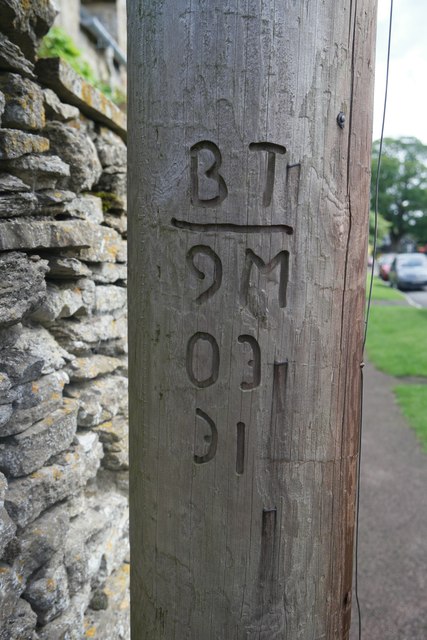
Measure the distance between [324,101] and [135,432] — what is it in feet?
2.94

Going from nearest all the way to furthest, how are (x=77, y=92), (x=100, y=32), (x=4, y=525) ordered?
(x=4, y=525) → (x=77, y=92) → (x=100, y=32)

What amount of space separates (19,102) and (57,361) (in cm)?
92

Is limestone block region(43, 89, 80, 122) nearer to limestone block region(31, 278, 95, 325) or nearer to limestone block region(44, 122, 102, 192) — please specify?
limestone block region(44, 122, 102, 192)

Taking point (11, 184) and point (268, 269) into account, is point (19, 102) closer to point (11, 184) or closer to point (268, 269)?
point (11, 184)

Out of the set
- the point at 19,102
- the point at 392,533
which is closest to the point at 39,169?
the point at 19,102

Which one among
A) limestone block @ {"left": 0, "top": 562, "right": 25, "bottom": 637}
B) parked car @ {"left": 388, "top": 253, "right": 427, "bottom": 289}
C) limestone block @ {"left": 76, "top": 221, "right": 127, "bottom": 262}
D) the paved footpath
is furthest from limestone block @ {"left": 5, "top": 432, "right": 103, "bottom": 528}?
parked car @ {"left": 388, "top": 253, "right": 427, "bottom": 289}

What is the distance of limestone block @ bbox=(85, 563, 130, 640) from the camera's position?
87.9 inches

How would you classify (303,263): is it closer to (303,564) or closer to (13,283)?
(303,564)

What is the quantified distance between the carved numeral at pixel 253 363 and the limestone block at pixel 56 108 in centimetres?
143

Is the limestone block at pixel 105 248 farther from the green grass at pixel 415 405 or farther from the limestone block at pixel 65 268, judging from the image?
the green grass at pixel 415 405

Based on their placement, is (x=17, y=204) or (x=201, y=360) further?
(x=17, y=204)

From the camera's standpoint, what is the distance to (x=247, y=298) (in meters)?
1.22

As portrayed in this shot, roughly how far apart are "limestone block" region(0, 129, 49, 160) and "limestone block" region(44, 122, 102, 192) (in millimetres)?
269

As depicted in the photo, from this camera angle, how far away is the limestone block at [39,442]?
1.82 m
